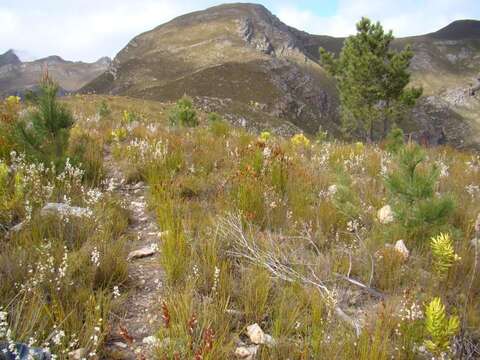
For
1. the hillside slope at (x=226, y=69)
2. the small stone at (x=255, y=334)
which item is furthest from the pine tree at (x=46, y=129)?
the hillside slope at (x=226, y=69)

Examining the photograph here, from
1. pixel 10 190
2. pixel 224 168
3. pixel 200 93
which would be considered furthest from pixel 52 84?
pixel 200 93

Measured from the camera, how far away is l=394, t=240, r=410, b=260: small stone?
287 cm

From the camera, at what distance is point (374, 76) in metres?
25.9

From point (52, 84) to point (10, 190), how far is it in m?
1.64

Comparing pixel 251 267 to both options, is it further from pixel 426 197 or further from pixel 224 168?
pixel 224 168

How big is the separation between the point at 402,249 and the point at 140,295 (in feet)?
6.73

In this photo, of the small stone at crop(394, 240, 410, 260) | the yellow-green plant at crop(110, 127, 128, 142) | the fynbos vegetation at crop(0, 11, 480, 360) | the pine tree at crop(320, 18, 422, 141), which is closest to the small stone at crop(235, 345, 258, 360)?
the fynbos vegetation at crop(0, 11, 480, 360)

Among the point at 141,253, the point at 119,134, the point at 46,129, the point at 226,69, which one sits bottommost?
the point at 141,253

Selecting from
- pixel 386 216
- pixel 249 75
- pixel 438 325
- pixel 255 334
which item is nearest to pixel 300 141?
pixel 386 216

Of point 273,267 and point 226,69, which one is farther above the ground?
point 226,69

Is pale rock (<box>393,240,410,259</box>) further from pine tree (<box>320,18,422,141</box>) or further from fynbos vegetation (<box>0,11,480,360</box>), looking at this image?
pine tree (<box>320,18,422,141</box>)

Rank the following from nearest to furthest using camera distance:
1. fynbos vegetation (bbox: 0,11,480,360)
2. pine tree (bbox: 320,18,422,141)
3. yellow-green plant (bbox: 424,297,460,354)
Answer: yellow-green plant (bbox: 424,297,460,354)
fynbos vegetation (bbox: 0,11,480,360)
pine tree (bbox: 320,18,422,141)

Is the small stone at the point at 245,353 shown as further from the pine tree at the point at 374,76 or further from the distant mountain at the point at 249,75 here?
the distant mountain at the point at 249,75

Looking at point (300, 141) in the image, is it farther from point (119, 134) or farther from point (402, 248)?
point (402, 248)
